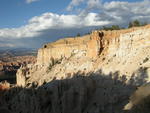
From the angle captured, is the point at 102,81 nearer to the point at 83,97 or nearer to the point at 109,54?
the point at 83,97

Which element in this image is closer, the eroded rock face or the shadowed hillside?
the shadowed hillside

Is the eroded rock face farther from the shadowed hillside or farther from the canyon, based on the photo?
the shadowed hillside

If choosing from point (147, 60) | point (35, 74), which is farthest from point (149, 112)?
point (35, 74)

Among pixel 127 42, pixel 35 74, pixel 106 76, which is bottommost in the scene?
pixel 35 74

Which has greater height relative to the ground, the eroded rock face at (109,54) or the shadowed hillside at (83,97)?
the eroded rock face at (109,54)

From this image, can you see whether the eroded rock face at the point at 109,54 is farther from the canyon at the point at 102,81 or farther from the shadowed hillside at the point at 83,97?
the shadowed hillside at the point at 83,97

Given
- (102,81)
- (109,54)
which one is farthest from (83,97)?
(109,54)

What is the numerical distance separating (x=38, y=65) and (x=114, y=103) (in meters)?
54.8

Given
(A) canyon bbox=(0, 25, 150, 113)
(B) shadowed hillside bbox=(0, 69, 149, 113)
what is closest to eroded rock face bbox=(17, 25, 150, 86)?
(A) canyon bbox=(0, 25, 150, 113)

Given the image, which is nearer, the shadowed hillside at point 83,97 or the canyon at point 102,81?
the shadowed hillside at point 83,97

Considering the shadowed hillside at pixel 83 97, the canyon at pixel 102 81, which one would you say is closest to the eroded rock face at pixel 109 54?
the canyon at pixel 102 81

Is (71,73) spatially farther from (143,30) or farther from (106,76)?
(143,30)

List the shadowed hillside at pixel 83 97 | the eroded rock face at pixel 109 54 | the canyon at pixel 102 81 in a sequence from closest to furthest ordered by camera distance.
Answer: the shadowed hillside at pixel 83 97 < the canyon at pixel 102 81 < the eroded rock face at pixel 109 54

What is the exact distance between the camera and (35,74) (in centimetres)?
8519
